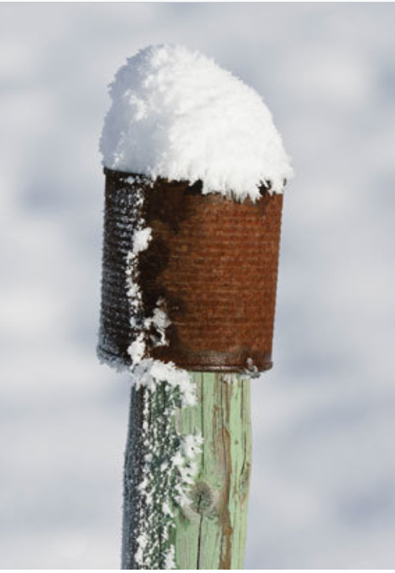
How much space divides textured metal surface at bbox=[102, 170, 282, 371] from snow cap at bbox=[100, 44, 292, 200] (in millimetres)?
78

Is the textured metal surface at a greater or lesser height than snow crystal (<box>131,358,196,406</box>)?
greater

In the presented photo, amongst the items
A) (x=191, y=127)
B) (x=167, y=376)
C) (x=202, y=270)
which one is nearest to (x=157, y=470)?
(x=167, y=376)

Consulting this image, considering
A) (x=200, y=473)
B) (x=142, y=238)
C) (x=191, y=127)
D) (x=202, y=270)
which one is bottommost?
(x=200, y=473)

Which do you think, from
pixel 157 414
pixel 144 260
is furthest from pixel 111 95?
pixel 157 414

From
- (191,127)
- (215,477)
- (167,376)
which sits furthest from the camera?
(215,477)

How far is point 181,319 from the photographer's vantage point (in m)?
6.05

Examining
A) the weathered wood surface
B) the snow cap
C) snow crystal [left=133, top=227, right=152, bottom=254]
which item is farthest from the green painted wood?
the snow cap

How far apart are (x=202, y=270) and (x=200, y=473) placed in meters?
0.86

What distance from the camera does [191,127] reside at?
599 centimetres

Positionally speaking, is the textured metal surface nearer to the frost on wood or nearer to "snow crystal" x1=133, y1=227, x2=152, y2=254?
"snow crystal" x1=133, y1=227, x2=152, y2=254

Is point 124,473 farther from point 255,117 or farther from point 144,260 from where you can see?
point 255,117

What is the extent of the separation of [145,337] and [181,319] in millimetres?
182

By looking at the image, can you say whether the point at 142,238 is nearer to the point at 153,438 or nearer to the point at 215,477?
the point at 153,438

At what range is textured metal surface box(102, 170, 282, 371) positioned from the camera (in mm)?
6008
